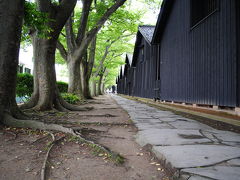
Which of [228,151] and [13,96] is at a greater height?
[13,96]

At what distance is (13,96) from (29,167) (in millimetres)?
2271

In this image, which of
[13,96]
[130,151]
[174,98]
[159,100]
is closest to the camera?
[130,151]

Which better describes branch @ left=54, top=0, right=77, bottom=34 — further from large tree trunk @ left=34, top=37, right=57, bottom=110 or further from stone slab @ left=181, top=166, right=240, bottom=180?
stone slab @ left=181, top=166, right=240, bottom=180

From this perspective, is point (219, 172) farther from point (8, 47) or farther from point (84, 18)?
point (84, 18)

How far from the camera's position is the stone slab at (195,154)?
5.73 ft

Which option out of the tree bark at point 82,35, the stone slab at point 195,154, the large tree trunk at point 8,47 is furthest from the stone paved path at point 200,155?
the tree bark at point 82,35

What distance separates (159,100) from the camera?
37.6 feet

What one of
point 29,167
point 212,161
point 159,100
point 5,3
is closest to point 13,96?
point 5,3

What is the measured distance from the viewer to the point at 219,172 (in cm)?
154

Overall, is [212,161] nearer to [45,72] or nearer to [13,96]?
[13,96]

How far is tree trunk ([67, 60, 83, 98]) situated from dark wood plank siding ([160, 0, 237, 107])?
5.07 meters

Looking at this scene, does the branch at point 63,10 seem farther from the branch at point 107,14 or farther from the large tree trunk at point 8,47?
the branch at point 107,14

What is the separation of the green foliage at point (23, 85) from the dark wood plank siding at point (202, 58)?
7506 millimetres

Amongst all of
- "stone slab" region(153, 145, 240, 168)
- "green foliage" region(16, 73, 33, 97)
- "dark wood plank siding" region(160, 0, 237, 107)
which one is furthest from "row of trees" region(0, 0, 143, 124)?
"dark wood plank siding" region(160, 0, 237, 107)
